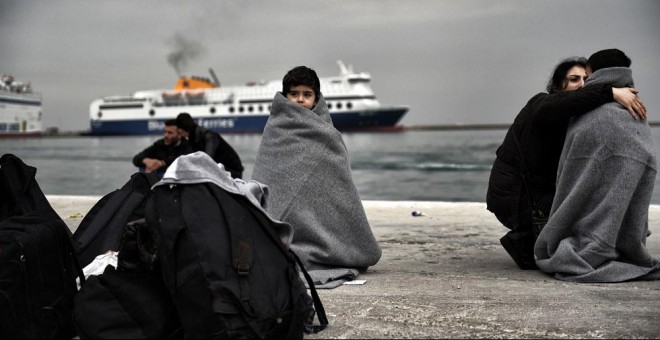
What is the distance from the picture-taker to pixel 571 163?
2.57 meters

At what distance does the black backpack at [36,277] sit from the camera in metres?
1.75

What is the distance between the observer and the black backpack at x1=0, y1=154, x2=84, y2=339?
1.75 metres

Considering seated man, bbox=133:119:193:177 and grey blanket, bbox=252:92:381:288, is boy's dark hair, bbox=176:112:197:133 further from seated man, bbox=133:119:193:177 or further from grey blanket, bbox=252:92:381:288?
grey blanket, bbox=252:92:381:288

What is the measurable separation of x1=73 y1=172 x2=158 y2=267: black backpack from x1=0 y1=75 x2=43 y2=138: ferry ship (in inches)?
1629

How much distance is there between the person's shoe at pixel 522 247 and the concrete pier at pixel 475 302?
0.05 m

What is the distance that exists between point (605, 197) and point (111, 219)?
1698 millimetres

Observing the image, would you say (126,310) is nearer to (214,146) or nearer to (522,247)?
(522,247)

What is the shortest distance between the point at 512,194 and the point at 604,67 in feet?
1.82

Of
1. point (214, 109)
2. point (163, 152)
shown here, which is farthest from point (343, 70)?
point (163, 152)

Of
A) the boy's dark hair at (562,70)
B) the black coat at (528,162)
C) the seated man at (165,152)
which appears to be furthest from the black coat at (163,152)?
the boy's dark hair at (562,70)

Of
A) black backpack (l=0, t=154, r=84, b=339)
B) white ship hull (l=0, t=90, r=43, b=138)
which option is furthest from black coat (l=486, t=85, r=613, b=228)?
white ship hull (l=0, t=90, r=43, b=138)

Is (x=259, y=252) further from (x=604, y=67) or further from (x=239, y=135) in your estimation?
(x=239, y=135)

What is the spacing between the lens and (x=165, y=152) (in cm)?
493

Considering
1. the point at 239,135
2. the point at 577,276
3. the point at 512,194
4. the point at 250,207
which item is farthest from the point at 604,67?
the point at 239,135
